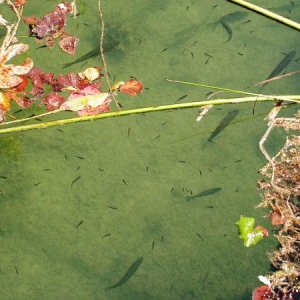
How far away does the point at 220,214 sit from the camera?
1.62 metres

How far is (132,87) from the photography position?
1755 millimetres

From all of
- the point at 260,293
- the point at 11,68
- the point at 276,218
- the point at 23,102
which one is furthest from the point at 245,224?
the point at 11,68

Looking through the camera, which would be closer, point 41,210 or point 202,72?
point 41,210

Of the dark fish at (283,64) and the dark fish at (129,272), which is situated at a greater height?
the dark fish at (283,64)

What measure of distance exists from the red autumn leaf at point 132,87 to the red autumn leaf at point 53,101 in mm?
263

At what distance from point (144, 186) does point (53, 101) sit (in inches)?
20.9

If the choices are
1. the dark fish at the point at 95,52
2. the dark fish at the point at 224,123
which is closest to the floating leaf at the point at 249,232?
the dark fish at the point at 224,123

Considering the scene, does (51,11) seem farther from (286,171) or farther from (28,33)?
(286,171)

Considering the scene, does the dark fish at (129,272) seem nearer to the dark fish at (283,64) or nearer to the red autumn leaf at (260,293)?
the red autumn leaf at (260,293)

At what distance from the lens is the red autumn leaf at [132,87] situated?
1749mm

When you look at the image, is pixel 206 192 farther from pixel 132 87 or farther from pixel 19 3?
pixel 19 3

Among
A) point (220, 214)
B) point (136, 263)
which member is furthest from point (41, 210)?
point (220, 214)

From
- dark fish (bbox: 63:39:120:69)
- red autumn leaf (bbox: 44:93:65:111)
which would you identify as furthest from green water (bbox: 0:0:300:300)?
red autumn leaf (bbox: 44:93:65:111)

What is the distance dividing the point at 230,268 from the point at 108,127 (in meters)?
0.75
